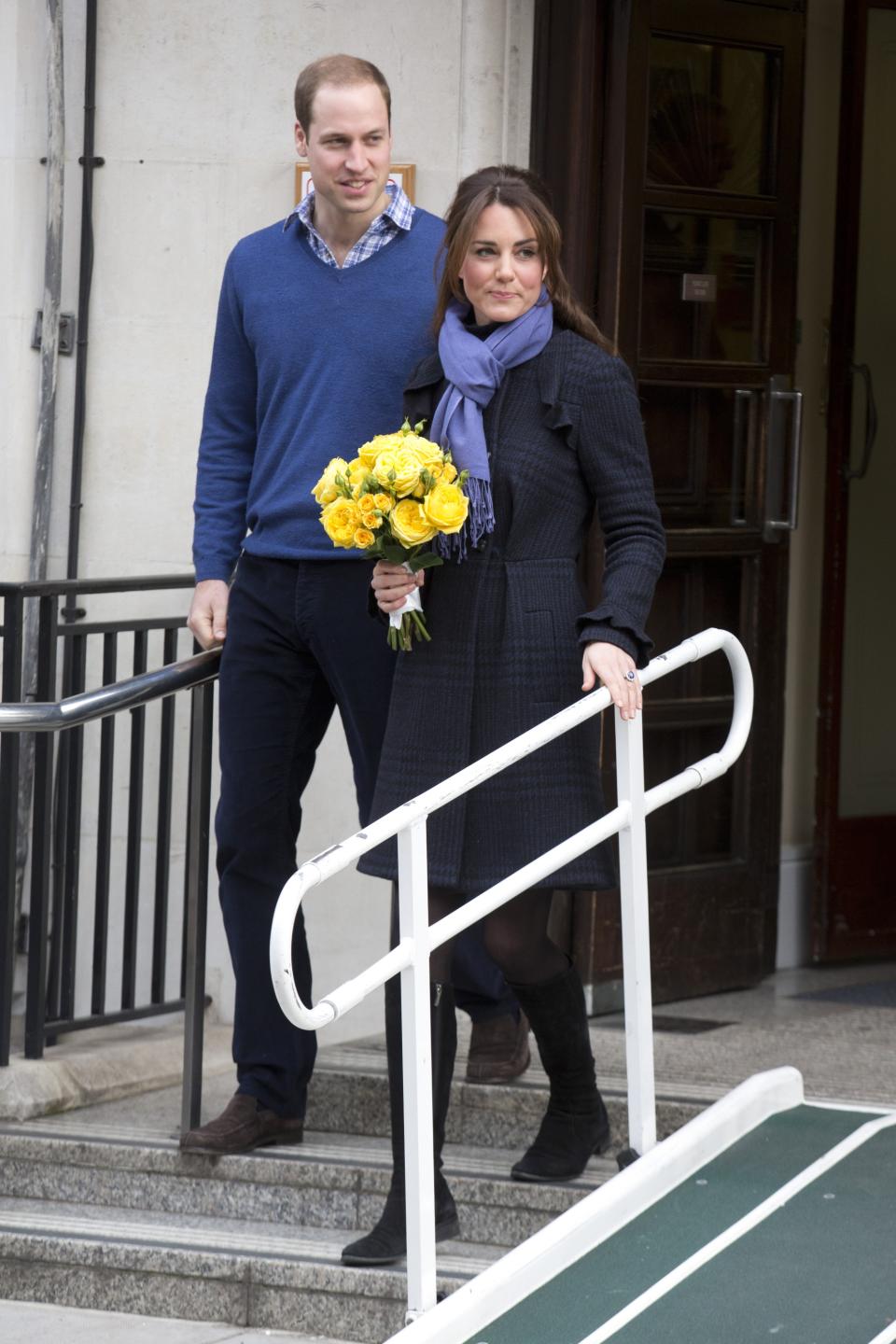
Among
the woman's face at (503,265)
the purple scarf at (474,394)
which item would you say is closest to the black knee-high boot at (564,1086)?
the purple scarf at (474,394)

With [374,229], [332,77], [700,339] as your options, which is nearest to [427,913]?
[374,229]

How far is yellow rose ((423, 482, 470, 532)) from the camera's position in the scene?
10.5 ft

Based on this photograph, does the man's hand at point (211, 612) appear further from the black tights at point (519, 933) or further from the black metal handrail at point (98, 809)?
the black tights at point (519, 933)

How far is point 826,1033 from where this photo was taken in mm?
4688

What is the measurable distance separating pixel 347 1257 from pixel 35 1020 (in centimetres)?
114

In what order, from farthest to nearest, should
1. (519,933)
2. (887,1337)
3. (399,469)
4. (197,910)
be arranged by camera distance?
1. (197,910)
2. (519,933)
3. (399,469)
4. (887,1337)

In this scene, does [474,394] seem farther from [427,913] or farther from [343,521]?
[427,913]

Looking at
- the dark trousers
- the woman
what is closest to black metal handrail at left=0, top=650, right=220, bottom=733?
the dark trousers

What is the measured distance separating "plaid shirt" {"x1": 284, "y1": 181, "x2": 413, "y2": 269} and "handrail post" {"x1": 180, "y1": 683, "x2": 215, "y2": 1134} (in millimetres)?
860

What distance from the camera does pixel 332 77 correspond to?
354 centimetres

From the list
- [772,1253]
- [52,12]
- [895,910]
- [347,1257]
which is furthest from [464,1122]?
[52,12]

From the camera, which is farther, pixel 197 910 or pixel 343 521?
pixel 197 910

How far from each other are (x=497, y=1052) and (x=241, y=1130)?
53 cm

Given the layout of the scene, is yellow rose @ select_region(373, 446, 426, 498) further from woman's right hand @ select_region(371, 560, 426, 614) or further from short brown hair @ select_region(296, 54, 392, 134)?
short brown hair @ select_region(296, 54, 392, 134)
